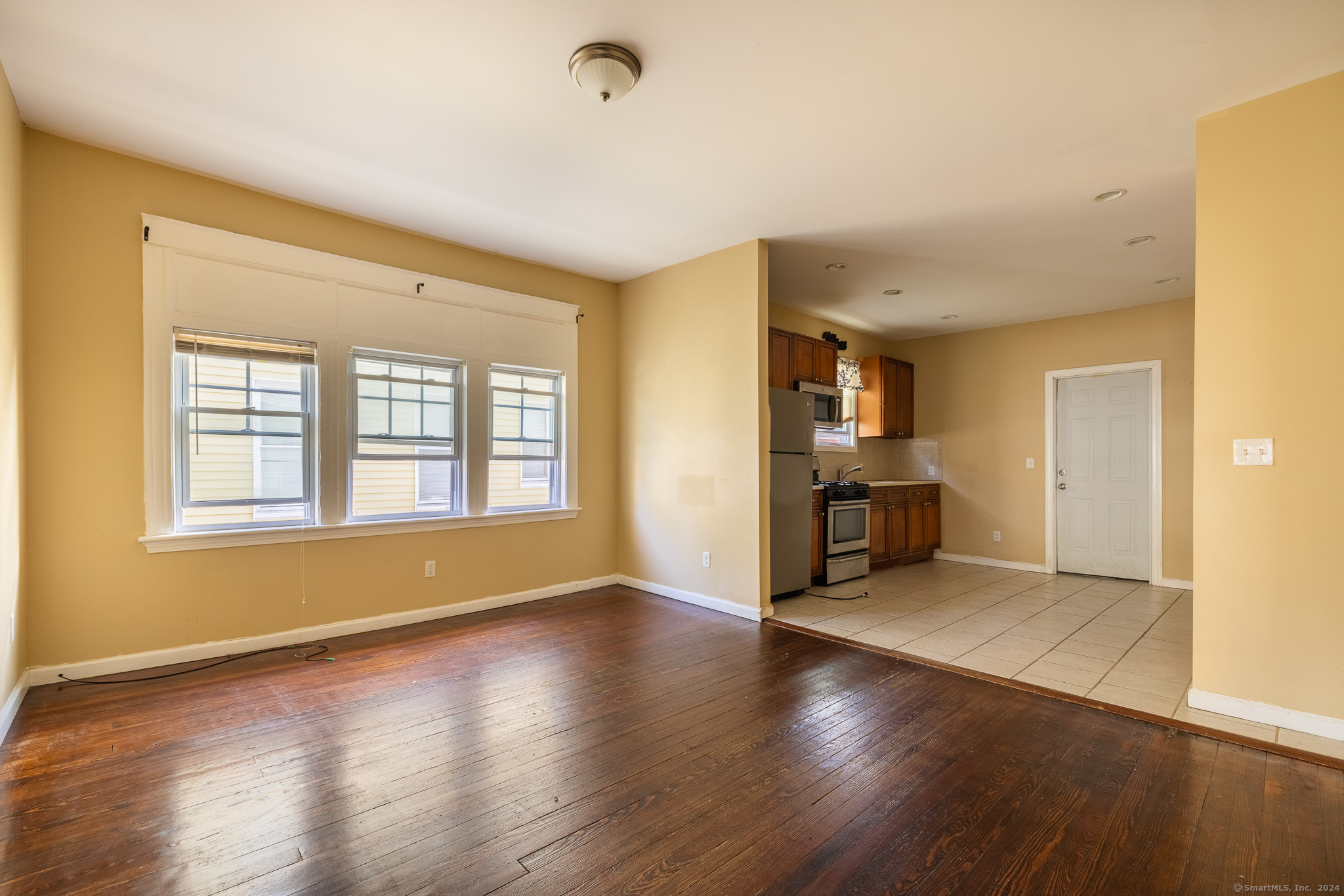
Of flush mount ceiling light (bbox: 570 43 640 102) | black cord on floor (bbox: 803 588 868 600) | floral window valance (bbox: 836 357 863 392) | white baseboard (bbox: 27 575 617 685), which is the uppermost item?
flush mount ceiling light (bbox: 570 43 640 102)

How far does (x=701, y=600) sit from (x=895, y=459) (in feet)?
13.3

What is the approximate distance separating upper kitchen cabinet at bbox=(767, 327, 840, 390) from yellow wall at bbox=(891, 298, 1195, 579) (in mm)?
1994

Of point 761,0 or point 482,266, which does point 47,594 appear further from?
point 761,0

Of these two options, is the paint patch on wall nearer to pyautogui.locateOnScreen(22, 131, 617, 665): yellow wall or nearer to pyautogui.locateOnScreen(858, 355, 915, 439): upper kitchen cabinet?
pyautogui.locateOnScreen(22, 131, 617, 665): yellow wall

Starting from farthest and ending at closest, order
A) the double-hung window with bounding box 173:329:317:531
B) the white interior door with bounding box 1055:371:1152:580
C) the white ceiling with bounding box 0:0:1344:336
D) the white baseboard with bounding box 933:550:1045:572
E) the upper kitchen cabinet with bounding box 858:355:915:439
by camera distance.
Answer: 1. the upper kitchen cabinet with bounding box 858:355:915:439
2. the white baseboard with bounding box 933:550:1045:572
3. the white interior door with bounding box 1055:371:1152:580
4. the double-hung window with bounding box 173:329:317:531
5. the white ceiling with bounding box 0:0:1344:336

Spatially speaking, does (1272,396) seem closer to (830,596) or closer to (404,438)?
(830,596)

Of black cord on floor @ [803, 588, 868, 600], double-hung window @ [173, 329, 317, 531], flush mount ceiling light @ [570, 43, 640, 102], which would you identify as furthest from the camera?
black cord on floor @ [803, 588, 868, 600]

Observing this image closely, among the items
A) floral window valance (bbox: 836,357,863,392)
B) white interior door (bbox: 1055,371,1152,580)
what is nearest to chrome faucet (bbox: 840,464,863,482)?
floral window valance (bbox: 836,357,863,392)

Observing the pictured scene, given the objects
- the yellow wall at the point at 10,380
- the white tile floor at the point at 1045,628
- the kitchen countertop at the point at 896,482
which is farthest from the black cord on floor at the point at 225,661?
the kitchen countertop at the point at 896,482

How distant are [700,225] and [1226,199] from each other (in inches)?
106

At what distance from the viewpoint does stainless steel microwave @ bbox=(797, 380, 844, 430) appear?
5664 mm

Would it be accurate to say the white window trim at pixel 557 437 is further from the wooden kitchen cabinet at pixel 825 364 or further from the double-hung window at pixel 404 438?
the wooden kitchen cabinet at pixel 825 364

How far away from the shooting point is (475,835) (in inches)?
71.2

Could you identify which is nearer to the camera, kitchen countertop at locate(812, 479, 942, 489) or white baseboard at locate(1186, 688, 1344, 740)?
white baseboard at locate(1186, 688, 1344, 740)
